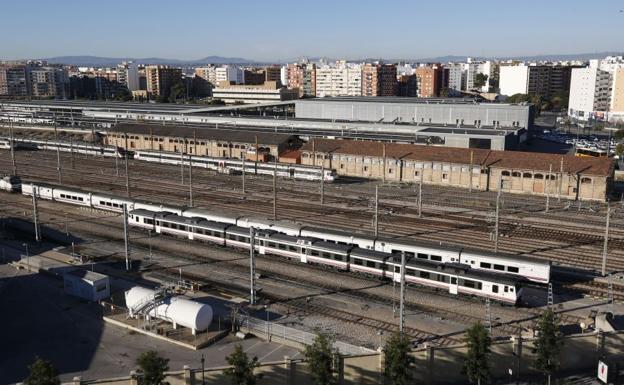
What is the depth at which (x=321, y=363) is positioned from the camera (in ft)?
69.2

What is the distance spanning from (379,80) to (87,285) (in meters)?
164

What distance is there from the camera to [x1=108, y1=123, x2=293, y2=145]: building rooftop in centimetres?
8006

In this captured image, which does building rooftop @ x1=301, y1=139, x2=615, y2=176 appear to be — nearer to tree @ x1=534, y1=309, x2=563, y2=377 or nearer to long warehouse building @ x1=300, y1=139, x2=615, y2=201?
long warehouse building @ x1=300, y1=139, x2=615, y2=201

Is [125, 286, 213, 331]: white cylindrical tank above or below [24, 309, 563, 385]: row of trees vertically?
below

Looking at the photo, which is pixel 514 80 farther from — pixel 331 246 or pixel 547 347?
pixel 547 347

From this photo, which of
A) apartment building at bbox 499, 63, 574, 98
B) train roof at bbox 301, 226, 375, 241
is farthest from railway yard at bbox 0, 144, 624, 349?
apartment building at bbox 499, 63, 574, 98

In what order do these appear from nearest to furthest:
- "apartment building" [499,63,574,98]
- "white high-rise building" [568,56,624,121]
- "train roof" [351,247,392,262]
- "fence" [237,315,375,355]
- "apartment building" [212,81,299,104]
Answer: "fence" [237,315,375,355]
"train roof" [351,247,392,262]
"white high-rise building" [568,56,624,121]
"apartment building" [212,81,299,104]
"apartment building" [499,63,574,98]

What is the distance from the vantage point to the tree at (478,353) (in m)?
22.0

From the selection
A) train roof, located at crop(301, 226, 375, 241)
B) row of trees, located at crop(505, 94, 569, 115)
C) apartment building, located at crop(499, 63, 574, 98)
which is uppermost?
apartment building, located at crop(499, 63, 574, 98)

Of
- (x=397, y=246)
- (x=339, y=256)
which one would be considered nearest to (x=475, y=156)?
(x=397, y=246)

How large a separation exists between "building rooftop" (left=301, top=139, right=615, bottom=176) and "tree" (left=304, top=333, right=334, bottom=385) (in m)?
43.6

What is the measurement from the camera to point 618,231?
45.4 meters

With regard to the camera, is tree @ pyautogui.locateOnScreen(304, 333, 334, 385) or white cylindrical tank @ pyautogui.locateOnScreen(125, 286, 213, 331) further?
white cylindrical tank @ pyautogui.locateOnScreen(125, 286, 213, 331)

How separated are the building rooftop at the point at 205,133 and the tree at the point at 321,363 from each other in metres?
58.0
